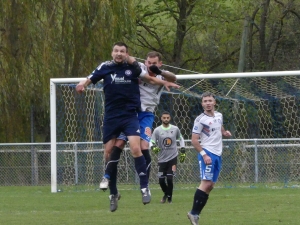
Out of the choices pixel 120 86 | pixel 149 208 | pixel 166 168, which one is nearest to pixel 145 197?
pixel 120 86

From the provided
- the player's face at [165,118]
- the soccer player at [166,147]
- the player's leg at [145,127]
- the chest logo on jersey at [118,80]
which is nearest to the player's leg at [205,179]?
the player's leg at [145,127]

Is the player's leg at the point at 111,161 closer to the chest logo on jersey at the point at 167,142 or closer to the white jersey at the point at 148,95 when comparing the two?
the white jersey at the point at 148,95

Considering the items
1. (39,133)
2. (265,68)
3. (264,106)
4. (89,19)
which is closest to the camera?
(264,106)

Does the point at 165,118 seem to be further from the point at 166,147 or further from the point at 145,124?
the point at 145,124

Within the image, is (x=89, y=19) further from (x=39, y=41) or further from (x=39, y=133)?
(x=39, y=133)

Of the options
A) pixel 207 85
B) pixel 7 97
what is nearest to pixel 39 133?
pixel 7 97

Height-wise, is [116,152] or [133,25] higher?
[133,25]

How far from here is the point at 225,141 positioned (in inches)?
805

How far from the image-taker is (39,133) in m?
24.1

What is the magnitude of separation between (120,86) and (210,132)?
138 centimetres

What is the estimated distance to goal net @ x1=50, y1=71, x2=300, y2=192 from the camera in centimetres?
2012

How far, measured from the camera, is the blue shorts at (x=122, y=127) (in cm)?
1055

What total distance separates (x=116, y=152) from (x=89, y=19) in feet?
40.1

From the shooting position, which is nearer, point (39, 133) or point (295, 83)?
point (295, 83)
